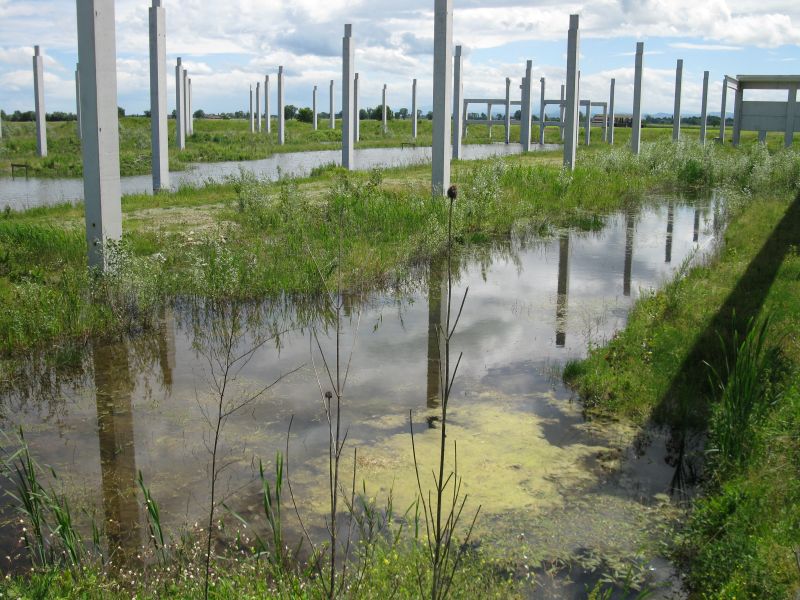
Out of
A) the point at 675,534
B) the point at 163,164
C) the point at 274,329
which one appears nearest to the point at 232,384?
the point at 274,329

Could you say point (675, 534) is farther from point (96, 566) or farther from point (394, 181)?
point (394, 181)

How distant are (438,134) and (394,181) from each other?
543cm

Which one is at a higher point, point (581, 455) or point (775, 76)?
point (775, 76)

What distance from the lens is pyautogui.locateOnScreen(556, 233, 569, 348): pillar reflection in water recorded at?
27.5 feet

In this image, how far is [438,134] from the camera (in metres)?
14.4

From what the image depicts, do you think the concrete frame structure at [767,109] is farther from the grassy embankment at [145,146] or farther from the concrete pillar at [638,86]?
the concrete pillar at [638,86]

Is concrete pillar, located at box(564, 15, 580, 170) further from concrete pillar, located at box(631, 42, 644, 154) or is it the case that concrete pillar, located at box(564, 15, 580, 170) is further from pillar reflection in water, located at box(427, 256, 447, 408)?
pillar reflection in water, located at box(427, 256, 447, 408)

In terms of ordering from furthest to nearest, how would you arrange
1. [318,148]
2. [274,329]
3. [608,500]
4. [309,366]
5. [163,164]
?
[318,148] → [163,164] → [274,329] → [309,366] → [608,500]

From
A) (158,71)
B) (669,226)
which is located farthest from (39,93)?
(669,226)

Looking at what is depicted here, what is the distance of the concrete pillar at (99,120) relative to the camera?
8383mm

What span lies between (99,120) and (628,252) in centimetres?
841

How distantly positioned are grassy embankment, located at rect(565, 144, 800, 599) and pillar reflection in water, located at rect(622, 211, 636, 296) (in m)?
0.82

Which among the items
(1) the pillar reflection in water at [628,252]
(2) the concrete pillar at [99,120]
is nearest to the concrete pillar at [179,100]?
(1) the pillar reflection in water at [628,252]

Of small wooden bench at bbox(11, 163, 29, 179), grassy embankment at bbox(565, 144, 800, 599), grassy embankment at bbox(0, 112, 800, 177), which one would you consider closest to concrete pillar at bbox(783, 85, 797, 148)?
grassy embankment at bbox(0, 112, 800, 177)
